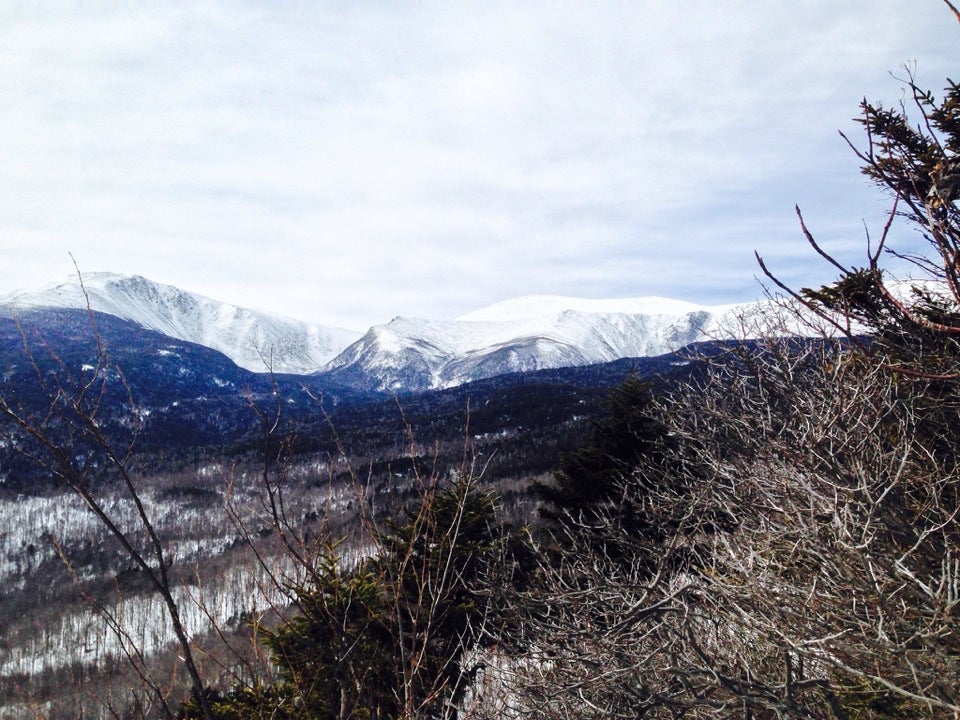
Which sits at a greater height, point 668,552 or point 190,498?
point 668,552

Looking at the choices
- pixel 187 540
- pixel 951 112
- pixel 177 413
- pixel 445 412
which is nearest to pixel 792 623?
pixel 951 112

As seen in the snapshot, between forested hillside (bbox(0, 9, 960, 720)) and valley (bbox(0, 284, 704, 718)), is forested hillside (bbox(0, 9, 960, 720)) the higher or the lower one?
the higher one

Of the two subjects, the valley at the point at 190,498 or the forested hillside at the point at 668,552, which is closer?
the forested hillside at the point at 668,552

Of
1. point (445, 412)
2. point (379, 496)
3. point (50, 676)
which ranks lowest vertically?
point (50, 676)

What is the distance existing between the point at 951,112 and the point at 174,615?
27.7 feet

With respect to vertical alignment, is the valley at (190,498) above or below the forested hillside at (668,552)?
below

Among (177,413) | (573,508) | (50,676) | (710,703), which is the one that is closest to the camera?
(710,703)

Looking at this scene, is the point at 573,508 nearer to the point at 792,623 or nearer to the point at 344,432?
the point at 792,623

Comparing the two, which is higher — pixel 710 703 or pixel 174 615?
pixel 174 615

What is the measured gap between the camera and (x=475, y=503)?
10.8 meters

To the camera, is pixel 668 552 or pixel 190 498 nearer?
pixel 668 552

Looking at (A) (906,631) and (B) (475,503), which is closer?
(A) (906,631)

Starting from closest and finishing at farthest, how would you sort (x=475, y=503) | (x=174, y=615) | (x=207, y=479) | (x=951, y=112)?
1. (x=174, y=615)
2. (x=951, y=112)
3. (x=475, y=503)
4. (x=207, y=479)

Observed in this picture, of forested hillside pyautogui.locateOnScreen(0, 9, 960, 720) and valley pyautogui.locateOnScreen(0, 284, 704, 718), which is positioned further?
valley pyautogui.locateOnScreen(0, 284, 704, 718)
